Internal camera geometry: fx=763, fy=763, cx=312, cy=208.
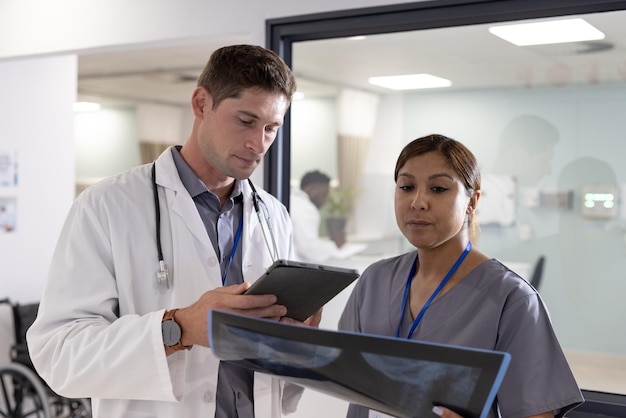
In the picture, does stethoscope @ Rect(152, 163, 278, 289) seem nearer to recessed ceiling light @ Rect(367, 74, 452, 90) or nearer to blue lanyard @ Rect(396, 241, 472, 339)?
blue lanyard @ Rect(396, 241, 472, 339)

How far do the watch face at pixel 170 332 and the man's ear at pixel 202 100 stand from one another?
478 mm

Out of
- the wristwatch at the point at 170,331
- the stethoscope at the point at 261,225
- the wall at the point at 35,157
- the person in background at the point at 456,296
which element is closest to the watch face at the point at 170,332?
the wristwatch at the point at 170,331

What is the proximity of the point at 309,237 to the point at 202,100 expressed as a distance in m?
1.48

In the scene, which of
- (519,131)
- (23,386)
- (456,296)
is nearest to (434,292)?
(456,296)

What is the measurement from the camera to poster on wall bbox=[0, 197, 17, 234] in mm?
4227

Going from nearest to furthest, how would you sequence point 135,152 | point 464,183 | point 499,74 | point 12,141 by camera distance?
1. point 464,183
2. point 499,74
3. point 12,141
4. point 135,152

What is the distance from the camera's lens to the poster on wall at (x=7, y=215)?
423cm

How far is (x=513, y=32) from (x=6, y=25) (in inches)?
84.0

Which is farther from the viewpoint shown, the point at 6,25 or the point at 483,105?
the point at 6,25

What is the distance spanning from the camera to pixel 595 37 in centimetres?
233

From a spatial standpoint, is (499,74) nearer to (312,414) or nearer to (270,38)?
(270,38)

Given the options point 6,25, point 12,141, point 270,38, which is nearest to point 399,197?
point 270,38

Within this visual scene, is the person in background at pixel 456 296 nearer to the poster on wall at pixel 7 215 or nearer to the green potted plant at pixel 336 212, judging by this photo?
the green potted plant at pixel 336 212

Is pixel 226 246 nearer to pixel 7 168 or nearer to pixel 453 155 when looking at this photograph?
pixel 453 155
